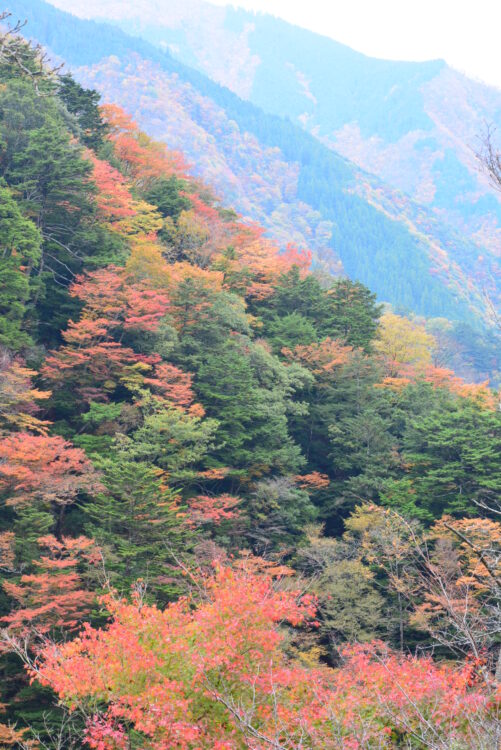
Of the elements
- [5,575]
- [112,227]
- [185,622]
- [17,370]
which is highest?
[112,227]

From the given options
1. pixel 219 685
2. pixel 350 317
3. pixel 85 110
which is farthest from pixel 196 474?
pixel 85 110

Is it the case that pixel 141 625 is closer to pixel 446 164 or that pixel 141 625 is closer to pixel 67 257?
pixel 67 257

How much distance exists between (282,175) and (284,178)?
2.61ft

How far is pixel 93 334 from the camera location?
23.5 metres

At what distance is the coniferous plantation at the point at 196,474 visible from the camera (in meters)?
10.5

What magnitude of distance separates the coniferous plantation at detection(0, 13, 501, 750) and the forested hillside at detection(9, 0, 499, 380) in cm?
7329

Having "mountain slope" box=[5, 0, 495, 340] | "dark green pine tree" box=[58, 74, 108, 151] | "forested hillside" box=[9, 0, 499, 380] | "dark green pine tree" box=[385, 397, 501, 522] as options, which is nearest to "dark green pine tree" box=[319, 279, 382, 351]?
"dark green pine tree" box=[385, 397, 501, 522]

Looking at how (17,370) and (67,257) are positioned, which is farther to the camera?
(67,257)

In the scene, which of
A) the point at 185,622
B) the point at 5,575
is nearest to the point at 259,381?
the point at 5,575

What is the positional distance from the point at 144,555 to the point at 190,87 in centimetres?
13120

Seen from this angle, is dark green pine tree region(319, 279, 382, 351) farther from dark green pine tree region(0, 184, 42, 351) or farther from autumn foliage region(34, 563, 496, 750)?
autumn foliage region(34, 563, 496, 750)

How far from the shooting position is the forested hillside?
111375 millimetres

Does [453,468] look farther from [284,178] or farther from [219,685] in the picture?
[284,178]

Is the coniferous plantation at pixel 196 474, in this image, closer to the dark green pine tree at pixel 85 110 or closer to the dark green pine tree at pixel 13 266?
the dark green pine tree at pixel 13 266
